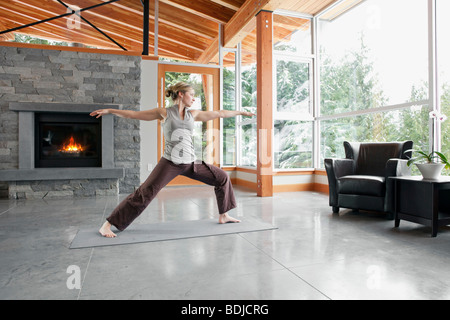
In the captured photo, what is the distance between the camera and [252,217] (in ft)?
11.5

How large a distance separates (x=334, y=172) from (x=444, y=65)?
172cm

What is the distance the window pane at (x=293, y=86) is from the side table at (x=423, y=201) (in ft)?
9.72

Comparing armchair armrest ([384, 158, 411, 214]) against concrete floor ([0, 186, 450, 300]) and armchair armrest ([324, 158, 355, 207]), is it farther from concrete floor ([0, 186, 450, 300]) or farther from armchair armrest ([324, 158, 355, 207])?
armchair armrest ([324, 158, 355, 207])

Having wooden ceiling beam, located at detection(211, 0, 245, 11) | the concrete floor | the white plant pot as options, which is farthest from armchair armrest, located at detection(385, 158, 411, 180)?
wooden ceiling beam, located at detection(211, 0, 245, 11)

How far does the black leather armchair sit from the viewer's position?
3340 mm

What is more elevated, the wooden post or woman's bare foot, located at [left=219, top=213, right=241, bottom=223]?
the wooden post

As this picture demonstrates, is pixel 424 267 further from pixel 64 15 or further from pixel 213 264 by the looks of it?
pixel 64 15

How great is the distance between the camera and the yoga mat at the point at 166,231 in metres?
2.53

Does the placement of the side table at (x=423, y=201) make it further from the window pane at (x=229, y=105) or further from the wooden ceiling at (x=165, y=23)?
the window pane at (x=229, y=105)

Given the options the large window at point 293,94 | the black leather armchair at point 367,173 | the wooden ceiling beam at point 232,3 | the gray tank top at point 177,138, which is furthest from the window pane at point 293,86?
the gray tank top at point 177,138

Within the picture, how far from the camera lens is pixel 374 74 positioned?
15.3 feet

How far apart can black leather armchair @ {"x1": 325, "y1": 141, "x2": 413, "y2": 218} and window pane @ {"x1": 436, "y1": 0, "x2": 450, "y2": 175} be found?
0.40 m

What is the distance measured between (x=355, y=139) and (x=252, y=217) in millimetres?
2481

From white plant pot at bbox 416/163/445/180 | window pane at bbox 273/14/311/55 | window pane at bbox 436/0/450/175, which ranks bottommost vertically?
white plant pot at bbox 416/163/445/180
